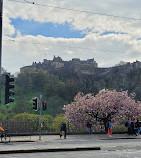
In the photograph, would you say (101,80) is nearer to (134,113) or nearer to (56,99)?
(56,99)

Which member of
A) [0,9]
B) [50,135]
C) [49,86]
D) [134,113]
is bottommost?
[50,135]

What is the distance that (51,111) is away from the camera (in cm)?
13738

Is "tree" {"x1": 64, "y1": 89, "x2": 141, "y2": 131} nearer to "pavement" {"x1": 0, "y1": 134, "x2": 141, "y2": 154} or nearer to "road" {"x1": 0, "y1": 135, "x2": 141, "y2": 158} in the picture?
"pavement" {"x1": 0, "y1": 134, "x2": 141, "y2": 154}

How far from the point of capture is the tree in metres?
33.7

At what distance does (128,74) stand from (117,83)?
8656mm

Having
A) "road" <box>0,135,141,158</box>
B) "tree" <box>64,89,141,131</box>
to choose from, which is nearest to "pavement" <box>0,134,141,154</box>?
"road" <box>0,135,141,158</box>

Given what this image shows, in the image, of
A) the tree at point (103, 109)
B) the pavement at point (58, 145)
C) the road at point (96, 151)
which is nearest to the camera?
the road at point (96, 151)

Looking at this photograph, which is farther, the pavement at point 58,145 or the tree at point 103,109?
the tree at point 103,109

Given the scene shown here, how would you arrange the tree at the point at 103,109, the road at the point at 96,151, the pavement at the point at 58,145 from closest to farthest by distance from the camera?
1. the road at the point at 96,151
2. the pavement at the point at 58,145
3. the tree at the point at 103,109

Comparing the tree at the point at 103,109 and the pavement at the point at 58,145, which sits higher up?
the tree at the point at 103,109

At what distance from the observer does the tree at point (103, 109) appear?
111 ft

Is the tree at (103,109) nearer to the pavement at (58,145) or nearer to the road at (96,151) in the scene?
the pavement at (58,145)

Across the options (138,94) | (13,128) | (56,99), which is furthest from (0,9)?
(138,94)

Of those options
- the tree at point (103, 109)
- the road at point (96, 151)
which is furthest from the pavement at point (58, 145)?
the tree at point (103, 109)
